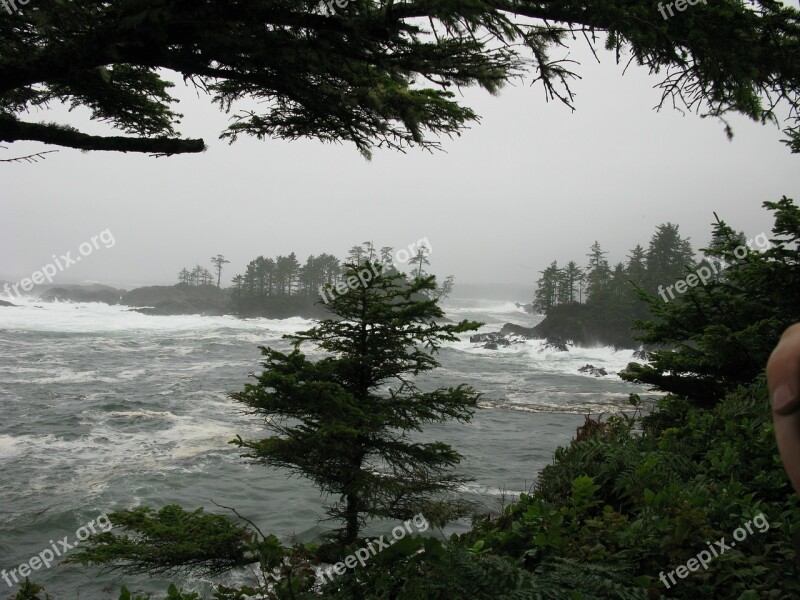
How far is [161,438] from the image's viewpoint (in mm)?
16141

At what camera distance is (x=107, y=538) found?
15.1 ft

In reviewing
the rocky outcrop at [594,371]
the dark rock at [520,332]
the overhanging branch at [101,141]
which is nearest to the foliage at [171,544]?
the overhanging branch at [101,141]

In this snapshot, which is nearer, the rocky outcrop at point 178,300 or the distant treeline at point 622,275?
the distant treeline at point 622,275

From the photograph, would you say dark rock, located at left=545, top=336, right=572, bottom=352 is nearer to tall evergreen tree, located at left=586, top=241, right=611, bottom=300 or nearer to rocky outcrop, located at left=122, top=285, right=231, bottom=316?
tall evergreen tree, located at left=586, top=241, right=611, bottom=300

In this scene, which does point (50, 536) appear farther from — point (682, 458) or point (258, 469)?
point (682, 458)

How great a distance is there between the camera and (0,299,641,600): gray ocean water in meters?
10.6

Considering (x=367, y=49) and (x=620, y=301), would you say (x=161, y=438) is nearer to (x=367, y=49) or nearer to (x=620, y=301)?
(x=367, y=49)

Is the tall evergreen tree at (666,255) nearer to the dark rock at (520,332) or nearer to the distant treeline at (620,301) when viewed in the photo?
the distant treeline at (620,301)

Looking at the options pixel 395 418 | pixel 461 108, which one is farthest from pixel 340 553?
pixel 461 108

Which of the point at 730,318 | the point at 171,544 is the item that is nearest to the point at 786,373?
the point at 171,544

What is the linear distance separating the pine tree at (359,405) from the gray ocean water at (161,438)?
2.00m

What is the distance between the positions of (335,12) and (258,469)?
1357 cm

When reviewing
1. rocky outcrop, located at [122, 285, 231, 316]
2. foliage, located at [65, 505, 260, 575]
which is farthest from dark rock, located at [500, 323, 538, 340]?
foliage, located at [65, 505, 260, 575]

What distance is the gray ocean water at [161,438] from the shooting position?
10633 mm
